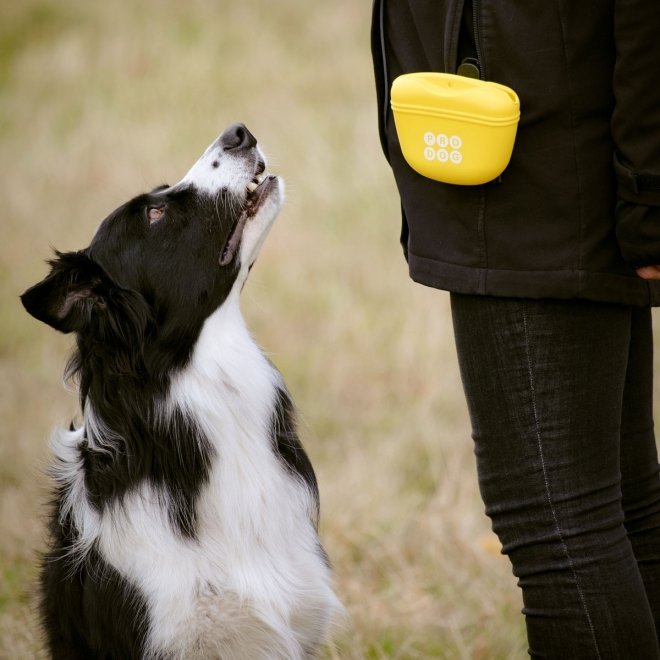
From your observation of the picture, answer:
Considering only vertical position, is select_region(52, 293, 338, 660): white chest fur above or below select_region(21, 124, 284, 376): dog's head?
below

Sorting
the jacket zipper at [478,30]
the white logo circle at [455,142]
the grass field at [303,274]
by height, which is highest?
the jacket zipper at [478,30]

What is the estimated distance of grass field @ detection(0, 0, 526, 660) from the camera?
3.71 metres

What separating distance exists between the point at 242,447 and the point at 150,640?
1.84 ft

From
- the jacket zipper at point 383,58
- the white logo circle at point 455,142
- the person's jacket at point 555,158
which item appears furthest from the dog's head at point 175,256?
the white logo circle at point 455,142

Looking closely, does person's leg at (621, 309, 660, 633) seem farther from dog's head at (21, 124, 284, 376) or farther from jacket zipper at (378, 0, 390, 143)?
dog's head at (21, 124, 284, 376)

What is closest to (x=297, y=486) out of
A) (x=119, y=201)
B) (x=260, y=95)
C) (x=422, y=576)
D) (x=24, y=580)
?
(x=422, y=576)

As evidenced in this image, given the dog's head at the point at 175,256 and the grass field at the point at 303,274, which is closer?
the dog's head at the point at 175,256

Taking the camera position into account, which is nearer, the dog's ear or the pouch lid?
the pouch lid

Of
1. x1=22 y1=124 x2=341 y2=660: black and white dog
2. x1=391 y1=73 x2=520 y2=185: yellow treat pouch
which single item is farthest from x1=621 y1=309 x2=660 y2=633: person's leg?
x1=22 y1=124 x2=341 y2=660: black and white dog

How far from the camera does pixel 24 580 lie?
3686 millimetres

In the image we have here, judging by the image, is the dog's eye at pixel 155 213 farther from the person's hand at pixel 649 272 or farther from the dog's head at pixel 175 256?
the person's hand at pixel 649 272

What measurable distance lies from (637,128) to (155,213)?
4.88 feet

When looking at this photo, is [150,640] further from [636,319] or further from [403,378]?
[403,378]

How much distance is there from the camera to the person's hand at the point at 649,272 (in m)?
1.81
